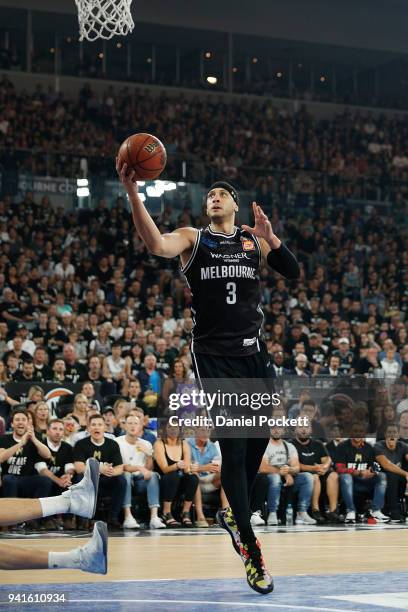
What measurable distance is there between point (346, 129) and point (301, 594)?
29.1 metres

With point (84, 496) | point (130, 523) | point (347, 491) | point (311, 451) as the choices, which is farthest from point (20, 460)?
point (84, 496)

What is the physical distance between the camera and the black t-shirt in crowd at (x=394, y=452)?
13.6m

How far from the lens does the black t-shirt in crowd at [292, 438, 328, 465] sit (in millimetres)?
13148

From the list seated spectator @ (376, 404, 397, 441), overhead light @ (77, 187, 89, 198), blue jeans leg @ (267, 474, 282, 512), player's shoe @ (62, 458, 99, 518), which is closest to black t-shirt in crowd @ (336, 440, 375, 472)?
seated spectator @ (376, 404, 397, 441)

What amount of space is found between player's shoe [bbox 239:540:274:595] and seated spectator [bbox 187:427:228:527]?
652cm

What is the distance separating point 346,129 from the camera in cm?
3312

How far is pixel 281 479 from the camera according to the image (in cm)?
1280

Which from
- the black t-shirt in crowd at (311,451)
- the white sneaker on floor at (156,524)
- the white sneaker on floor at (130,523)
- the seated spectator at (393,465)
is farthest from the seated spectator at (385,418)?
the white sneaker on floor at (130,523)

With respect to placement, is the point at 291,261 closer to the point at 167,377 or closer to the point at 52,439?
the point at 52,439

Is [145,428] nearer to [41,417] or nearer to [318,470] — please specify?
[41,417]

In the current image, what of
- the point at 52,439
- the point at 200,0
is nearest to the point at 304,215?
the point at 200,0

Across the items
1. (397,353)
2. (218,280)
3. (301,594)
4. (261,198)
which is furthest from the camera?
(261,198)

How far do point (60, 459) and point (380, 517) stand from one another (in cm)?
435

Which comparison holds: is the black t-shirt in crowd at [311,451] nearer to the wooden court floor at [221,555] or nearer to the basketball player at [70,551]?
the wooden court floor at [221,555]
